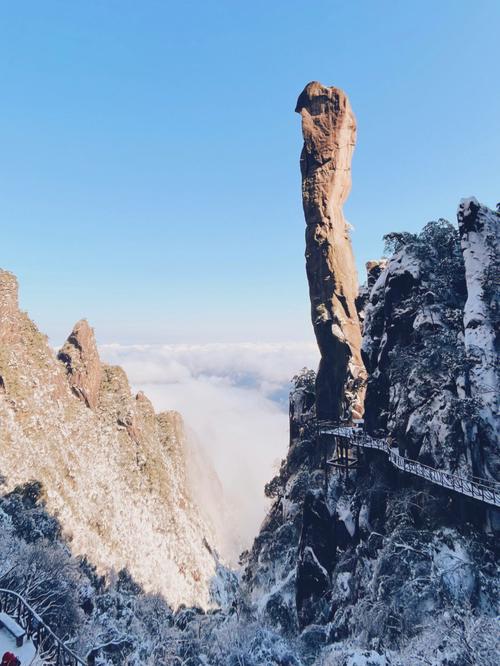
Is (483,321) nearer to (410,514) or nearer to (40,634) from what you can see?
(410,514)

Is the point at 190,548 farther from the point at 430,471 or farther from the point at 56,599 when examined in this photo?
the point at 430,471

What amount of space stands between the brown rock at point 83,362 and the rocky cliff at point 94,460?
246mm

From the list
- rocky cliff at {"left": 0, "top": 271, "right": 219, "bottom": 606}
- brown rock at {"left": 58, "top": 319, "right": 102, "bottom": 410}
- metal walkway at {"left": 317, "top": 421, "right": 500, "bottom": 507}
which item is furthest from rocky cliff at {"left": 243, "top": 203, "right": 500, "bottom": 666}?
brown rock at {"left": 58, "top": 319, "right": 102, "bottom": 410}

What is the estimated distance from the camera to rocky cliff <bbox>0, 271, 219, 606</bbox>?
225 feet

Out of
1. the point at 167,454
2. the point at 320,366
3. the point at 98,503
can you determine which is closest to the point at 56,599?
the point at 320,366

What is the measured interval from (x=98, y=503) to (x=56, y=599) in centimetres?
5318

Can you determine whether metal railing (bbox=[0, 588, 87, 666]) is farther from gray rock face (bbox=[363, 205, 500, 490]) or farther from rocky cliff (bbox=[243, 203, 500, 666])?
gray rock face (bbox=[363, 205, 500, 490])

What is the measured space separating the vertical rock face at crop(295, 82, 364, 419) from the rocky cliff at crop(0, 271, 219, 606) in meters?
49.2

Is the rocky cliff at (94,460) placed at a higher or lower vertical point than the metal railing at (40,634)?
lower

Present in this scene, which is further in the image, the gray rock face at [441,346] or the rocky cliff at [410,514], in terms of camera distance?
the gray rock face at [441,346]

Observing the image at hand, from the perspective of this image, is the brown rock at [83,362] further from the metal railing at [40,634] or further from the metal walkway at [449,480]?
the metal railing at [40,634]

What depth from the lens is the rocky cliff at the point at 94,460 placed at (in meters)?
68.6

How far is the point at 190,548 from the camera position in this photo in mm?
97312

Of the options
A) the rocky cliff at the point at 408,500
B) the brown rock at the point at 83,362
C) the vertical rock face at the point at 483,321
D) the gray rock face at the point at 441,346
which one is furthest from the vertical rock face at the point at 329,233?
the brown rock at the point at 83,362
